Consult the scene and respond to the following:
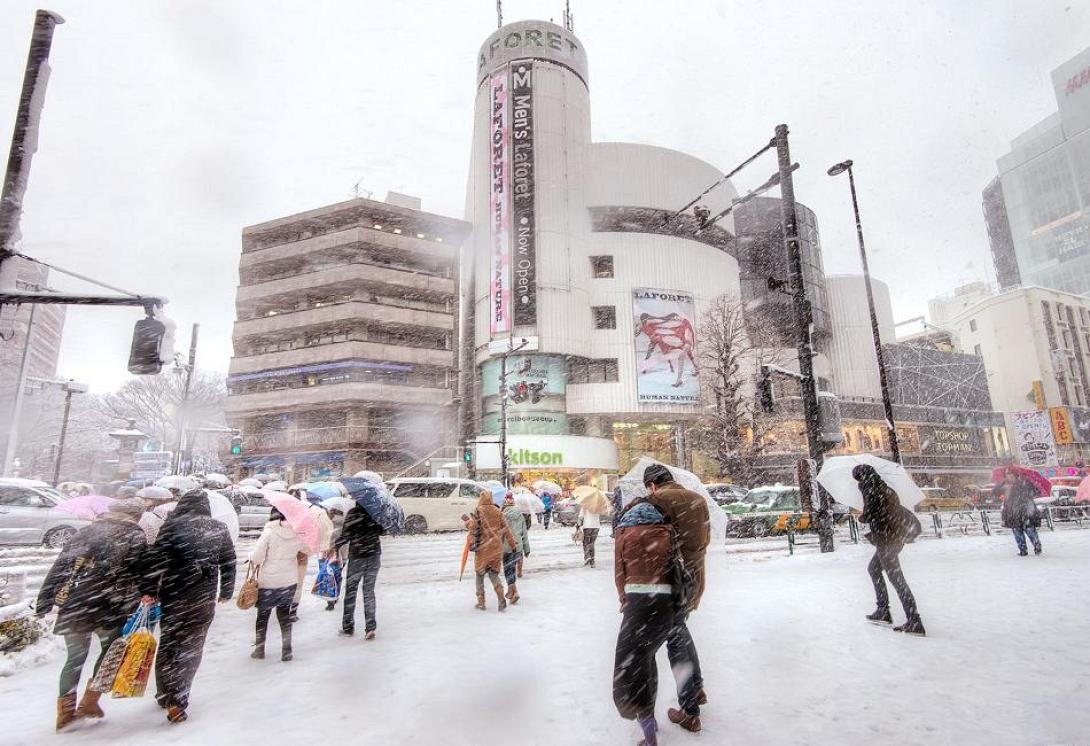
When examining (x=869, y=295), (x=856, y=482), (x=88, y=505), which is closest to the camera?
(x=88, y=505)

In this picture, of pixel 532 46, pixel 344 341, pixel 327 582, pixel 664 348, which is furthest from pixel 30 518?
pixel 532 46

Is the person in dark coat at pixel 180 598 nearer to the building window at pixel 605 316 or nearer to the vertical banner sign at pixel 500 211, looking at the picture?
the vertical banner sign at pixel 500 211

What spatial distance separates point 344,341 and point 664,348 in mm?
24510

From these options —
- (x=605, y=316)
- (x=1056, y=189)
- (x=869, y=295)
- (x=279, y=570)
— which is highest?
(x=1056, y=189)

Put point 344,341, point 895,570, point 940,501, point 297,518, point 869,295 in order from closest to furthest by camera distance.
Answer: point 297,518, point 895,570, point 869,295, point 940,501, point 344,341

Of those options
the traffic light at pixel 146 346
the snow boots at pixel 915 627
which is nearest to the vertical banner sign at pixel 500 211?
the traffic light at pixel 146 346

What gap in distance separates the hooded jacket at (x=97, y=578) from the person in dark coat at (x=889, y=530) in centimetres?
680

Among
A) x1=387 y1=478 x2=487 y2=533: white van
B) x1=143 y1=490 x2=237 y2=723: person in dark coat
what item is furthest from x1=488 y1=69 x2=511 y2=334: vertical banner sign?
x1=143 y1=490 x2=237 y2=723: person in dark coat

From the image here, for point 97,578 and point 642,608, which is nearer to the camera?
point 642,608

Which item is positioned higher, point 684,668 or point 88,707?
point 684,668

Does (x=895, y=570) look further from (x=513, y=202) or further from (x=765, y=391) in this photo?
(x=513, y=202)

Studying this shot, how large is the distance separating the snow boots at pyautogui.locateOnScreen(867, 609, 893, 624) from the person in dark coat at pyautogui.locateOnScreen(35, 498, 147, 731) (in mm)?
7158

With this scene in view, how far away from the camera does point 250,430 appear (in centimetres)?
4181

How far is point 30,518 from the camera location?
14305 millimetres
